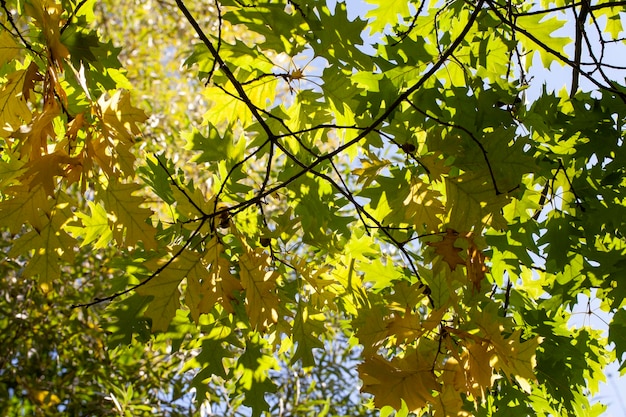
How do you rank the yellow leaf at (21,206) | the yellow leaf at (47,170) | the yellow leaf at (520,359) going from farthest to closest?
the yellow leaf at (520,359) → the yellow leaf at (21,206) → the yellow leaf at (47,170)

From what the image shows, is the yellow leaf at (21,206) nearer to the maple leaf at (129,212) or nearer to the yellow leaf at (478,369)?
the maple leaf at (129,212)

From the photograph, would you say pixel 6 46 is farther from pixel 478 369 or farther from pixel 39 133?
pixel 478 369

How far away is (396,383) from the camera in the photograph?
1.07 m

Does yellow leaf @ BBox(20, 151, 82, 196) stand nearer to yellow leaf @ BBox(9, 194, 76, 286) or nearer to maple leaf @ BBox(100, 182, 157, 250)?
maple leaf @ BBox(100, 182, 157, 250)

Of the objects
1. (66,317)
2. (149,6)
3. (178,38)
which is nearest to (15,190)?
(66,317)

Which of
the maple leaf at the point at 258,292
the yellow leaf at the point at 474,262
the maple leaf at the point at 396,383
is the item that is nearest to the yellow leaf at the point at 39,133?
the maple leaf at the point at 258,292

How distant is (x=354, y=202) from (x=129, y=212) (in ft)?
1.33

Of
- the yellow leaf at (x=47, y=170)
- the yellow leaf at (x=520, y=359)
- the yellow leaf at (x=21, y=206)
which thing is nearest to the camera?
the yellow leaf at (x=47, y=170)

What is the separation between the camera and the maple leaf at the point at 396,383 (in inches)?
41.2

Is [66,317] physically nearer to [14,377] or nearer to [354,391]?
[14,377]

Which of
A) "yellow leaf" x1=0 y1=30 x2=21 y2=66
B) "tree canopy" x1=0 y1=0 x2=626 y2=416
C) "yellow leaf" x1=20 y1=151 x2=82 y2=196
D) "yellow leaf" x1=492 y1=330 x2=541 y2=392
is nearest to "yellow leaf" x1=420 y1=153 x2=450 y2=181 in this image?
"tree canopy" x1=0 y1=0 x2=626 y2=416

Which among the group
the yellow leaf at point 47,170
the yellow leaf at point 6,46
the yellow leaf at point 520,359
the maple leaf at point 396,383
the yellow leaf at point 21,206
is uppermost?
the yellow leaf at point 6,46

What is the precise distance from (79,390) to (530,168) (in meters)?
2.99

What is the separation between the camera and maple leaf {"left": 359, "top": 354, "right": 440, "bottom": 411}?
1.05 metres
